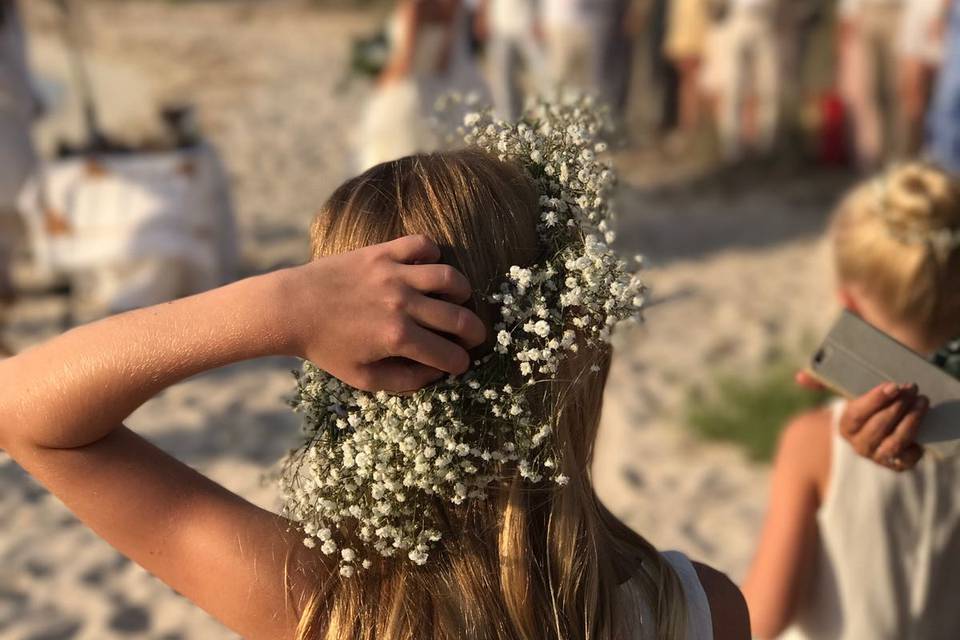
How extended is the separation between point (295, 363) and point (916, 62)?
16.3ft

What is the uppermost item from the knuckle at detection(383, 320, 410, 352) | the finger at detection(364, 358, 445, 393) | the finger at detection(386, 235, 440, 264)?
the finger at detection(386, 235, 440, 264)

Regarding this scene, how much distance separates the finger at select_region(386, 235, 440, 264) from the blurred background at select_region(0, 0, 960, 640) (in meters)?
0.33

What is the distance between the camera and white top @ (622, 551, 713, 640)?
53.6 inches

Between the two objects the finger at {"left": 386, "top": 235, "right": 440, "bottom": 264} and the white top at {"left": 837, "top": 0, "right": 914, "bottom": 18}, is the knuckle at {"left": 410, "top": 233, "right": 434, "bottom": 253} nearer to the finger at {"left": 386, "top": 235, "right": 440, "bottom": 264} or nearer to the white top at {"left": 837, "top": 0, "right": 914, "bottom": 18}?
the finger at {"left": 386, "top": 235, "right": 440, "bottom": 264}

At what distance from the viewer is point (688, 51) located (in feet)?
27.8

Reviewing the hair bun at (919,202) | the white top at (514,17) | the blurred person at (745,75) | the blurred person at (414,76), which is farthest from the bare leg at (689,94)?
the hair bun at (919,202)

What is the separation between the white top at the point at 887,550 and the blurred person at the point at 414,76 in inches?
151

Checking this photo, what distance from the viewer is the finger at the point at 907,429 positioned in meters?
1.46

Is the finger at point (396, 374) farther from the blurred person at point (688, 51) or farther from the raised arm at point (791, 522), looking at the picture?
the blurred person at point (688, 51)

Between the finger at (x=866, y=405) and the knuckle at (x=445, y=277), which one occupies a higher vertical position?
the knuckle at (x=445, y=277)

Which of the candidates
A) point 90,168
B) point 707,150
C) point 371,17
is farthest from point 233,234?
→ point 371,17

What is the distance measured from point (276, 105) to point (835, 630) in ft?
30.6

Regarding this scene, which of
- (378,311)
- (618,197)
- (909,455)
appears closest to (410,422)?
(378,311)

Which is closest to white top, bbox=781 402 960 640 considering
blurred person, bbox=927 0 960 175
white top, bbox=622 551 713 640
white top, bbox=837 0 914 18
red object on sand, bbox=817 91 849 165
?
white top, bbox=622 551 713 640
